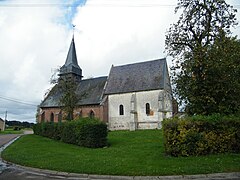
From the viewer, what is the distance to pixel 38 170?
10156mm

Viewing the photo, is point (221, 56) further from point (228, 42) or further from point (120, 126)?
point (120, 126)

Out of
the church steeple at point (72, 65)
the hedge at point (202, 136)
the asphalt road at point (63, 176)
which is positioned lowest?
the asphalt road at point (63, 176)

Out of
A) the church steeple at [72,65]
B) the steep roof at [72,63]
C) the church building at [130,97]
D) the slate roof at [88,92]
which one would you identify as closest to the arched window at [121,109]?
the church building at [130,97]

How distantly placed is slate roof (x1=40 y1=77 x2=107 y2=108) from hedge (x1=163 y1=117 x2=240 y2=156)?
26506 millimetres

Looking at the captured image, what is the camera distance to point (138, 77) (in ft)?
131

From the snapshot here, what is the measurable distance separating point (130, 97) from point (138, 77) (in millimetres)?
3682

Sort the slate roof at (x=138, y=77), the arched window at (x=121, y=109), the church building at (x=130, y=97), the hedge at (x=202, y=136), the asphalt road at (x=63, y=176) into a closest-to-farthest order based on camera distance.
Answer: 1. the asphalt road at (x=63, y=176)
2. the hedge at (x=202, y=136)
3. the church building at (x=130, y=97)
4. the slate roof at (x=138, y=77)
5. the arched window at (x=121, y=109)

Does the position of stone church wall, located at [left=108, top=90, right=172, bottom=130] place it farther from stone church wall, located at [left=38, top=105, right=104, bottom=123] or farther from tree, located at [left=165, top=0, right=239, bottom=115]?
tree, located at [left=165, top=0, right=239, bottom=115]

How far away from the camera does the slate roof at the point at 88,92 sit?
41.1m

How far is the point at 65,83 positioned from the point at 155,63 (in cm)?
1565

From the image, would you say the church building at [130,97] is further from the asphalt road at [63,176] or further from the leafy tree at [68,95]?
the asphalt road at [63,176]

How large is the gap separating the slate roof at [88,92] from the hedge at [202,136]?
26506 millimetres

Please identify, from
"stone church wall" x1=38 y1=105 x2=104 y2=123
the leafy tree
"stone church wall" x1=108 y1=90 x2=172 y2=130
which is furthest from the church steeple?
the leafy tree

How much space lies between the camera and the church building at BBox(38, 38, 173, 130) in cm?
3634
